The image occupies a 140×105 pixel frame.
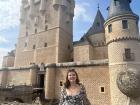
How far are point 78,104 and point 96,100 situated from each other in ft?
56.3

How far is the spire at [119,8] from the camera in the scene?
1956 cm

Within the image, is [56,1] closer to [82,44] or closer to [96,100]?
[82,44]

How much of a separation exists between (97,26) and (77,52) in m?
6.33

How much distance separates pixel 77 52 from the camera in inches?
1061

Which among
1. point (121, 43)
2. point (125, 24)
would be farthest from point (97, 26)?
point (121, 43)

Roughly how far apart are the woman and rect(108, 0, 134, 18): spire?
1741 cm

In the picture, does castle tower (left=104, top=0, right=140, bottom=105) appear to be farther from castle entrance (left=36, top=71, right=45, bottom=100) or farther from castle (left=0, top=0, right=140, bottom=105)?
castle entrance (left=36, top=71, right=45, bottom=100)

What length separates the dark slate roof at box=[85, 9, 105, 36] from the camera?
29.0 meters

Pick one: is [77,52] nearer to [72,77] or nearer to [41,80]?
[41,80]

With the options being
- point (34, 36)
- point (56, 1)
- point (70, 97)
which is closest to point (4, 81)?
point (34, 36)

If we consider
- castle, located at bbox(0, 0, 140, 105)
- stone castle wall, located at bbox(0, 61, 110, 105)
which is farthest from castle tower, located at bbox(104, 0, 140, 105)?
stone castle wall, located at bbox(0, 61, 110, 105)

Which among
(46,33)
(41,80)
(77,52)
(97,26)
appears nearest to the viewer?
(41,80)

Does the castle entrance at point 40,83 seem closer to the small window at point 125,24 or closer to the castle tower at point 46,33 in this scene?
the castle tower at point 46,33

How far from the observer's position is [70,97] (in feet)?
10.6
